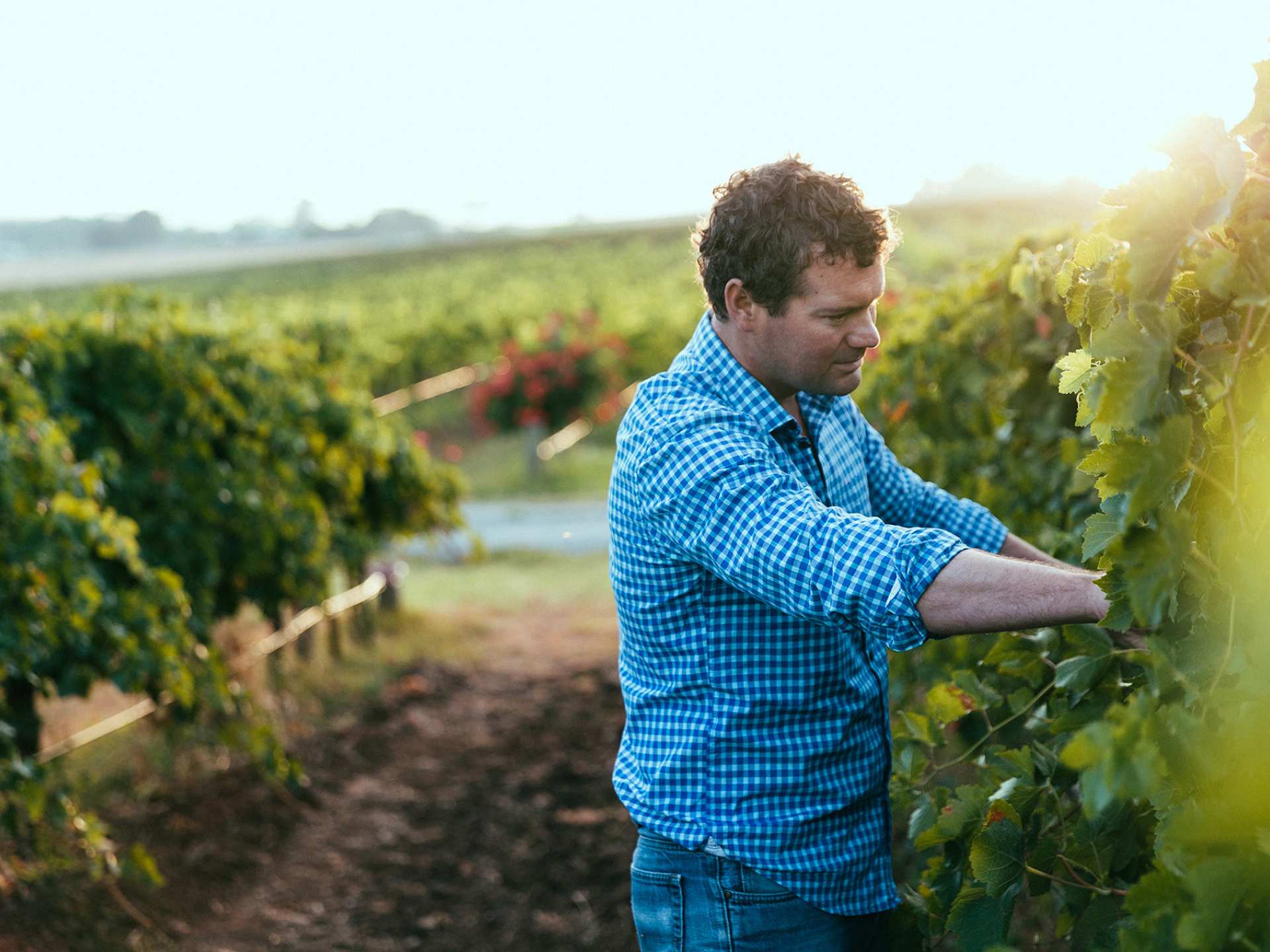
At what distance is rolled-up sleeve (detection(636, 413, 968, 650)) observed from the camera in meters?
1.61

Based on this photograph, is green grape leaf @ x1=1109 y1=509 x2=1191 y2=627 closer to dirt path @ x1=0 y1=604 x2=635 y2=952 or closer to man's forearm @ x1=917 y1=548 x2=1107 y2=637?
man's forearm @ x1=917 y1=548 x2=1107 y2=637

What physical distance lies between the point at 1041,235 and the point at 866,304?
1573mm

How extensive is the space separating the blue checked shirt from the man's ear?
6cm

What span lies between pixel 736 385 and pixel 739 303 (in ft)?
0.45

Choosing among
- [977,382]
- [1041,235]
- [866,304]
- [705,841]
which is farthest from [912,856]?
[866,304]

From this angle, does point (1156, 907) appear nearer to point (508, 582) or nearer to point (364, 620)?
point (364, 620)

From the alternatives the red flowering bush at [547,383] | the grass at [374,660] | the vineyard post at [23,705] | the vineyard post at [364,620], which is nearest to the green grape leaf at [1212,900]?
the vineyard post at [23,705]

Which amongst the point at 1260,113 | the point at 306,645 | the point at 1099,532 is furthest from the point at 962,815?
the point at 306,645

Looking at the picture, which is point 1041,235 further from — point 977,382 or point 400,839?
Result: point 400,839

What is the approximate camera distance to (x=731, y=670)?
2.01 m

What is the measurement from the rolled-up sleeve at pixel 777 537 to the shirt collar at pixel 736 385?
0.47ft

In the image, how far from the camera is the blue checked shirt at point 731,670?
185 centimetres

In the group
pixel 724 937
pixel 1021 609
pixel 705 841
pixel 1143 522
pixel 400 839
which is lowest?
pixel 400 839

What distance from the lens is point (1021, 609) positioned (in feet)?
5.04
